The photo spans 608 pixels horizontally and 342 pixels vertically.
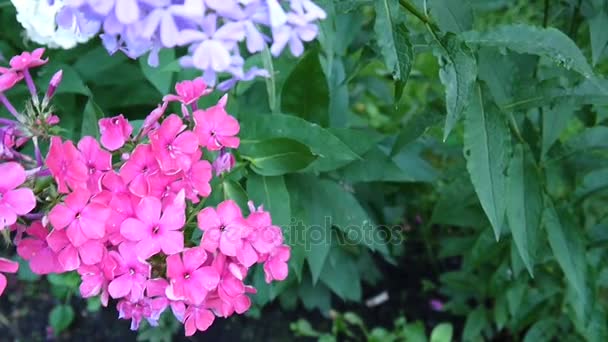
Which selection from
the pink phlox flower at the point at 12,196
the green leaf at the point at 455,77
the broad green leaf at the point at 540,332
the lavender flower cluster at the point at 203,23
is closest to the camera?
the lavender flower cluster at the point at 203,23

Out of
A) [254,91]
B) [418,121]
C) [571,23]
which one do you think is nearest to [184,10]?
[418,121]

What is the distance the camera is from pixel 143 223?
780mm

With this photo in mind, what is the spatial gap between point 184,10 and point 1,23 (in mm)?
1063

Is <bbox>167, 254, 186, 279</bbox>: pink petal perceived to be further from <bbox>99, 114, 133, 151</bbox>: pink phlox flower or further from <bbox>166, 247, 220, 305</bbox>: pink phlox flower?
<bbox>99, 114, 133, 151</bbox>: pink phlox flower

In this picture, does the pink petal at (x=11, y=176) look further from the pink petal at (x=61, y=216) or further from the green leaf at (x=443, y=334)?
the green leaf at (x=443, y=334)

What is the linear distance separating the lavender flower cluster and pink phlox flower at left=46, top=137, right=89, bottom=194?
176mm

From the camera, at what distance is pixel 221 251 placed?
816 millimetres

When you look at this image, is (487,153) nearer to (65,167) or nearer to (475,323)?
(65,167)

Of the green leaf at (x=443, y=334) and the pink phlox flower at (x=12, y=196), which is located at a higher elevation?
the pink phlox flower at (x=12, y=196)

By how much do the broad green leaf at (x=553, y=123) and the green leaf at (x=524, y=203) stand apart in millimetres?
100

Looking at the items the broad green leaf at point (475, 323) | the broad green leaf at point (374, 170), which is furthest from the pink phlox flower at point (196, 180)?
the broad green leaf at point (475, 323)

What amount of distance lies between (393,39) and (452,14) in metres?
0.22

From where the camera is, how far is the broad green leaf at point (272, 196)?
114 centimetres

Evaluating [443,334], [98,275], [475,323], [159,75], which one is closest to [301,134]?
[159,75]
